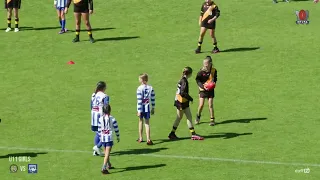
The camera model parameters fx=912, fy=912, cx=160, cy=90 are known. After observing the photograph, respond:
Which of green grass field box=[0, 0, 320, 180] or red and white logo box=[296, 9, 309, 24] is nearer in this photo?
green grass field box=[0, 0, 320, 180]

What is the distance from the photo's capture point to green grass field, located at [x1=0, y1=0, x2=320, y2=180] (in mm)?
24547

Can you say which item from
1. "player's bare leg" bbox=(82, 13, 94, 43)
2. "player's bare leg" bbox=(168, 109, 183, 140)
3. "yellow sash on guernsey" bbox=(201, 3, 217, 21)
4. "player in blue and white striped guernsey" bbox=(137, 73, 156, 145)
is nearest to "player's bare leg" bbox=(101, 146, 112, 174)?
"player in blue and white striped guernsey" bbox=(137, 73, 156, 145)

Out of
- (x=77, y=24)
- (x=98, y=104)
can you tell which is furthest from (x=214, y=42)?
(x=98, y=104)

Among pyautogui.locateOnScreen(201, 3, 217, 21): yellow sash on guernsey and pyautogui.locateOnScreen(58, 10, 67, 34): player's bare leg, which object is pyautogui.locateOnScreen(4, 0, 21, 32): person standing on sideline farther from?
pyautogui.locateOnScreen(201, 3, 217, 21): yellow sash on guernsey

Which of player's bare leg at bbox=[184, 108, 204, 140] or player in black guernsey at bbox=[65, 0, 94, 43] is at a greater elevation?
player in black guernsey at bbox=[65, 0, 94, 43]

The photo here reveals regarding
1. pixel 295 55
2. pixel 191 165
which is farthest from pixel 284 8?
pixel 191 165

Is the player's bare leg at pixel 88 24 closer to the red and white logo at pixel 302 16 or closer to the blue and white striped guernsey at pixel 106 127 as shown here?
the red and white logo at pixel 302 16

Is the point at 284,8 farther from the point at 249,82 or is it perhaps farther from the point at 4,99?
the point at 4,99

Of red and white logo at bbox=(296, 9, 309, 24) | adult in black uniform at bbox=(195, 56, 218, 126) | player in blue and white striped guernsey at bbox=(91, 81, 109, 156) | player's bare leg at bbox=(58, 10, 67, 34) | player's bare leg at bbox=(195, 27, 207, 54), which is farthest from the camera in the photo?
red and white logo at bbox=(296, 9, 309, 24)

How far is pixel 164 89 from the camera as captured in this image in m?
31.5

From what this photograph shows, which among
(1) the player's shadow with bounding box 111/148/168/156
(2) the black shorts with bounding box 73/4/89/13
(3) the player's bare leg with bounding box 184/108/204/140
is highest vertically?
(2) the black shorts with bounding box 73/4/89/13

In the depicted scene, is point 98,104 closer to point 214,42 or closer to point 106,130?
point 106,130

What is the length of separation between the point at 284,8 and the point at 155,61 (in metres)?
9.02

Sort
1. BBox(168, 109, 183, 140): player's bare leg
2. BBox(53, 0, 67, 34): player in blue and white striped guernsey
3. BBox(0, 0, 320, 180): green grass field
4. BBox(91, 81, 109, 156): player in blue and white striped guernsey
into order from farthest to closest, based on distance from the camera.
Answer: BBox(53, 0, 67, 34): player in blue and white striped guernsey < BBox(168, 109, 183, 140): player's bare leg < BBox(91, 81, 109, 156): player in blue and white striped guernsey < BBox(0, 0, 320, 180): green grass field
